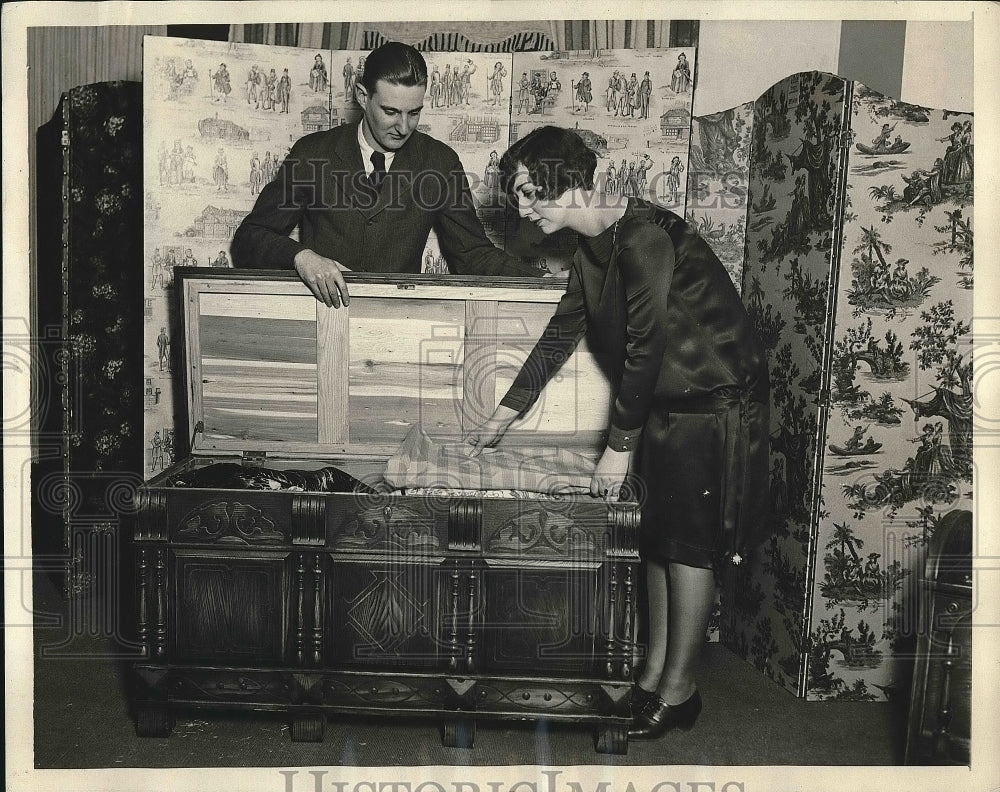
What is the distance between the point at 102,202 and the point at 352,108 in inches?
32.6

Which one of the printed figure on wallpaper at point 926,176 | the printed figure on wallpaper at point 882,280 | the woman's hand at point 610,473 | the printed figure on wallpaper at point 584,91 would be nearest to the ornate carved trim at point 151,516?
the woman's hand at point 610,473

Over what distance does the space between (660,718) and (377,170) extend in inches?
66.4

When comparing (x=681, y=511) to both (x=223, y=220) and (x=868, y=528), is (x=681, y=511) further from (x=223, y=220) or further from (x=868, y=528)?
(x=223, y=220)

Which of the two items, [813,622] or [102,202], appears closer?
[813,622]

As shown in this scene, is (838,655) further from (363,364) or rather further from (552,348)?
(363,364)

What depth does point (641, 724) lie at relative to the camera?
2357mm

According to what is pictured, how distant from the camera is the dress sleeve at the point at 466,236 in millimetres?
2580

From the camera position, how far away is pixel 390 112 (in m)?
2.52

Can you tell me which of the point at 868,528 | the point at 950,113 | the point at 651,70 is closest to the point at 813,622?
the point at 868,528

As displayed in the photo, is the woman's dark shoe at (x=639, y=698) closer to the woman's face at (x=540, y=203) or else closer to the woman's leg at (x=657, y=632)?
the woman's leg at (x=657, y=632)

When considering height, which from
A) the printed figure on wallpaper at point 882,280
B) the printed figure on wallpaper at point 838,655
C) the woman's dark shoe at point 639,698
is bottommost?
the woman's dark shoe at point 639,698

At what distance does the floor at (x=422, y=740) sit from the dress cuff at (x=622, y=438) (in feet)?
2.44

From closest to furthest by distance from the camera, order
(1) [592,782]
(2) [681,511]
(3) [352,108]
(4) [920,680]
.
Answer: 1. (4) [920,680]
2. (1) [592,782]
3. (2) [681,511]
4. (3) [352,108]

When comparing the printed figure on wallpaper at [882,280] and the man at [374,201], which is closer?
the printed figure on wallpaper at [882,280]
